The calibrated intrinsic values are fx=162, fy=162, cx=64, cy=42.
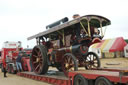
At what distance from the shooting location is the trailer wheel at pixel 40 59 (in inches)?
332

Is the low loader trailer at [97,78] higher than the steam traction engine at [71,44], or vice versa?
the steam traction engine at [71,44]

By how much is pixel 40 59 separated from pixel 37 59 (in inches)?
8.8

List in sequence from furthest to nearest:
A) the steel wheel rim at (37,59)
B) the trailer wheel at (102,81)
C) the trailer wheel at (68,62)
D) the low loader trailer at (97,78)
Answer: the steel wheel rim at (37,59) → the trailer wheel at (68,62) → the trailer wheel at (102,81) → the low loader trailer at (97,78)

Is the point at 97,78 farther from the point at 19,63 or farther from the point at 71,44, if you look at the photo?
the point at 19,63

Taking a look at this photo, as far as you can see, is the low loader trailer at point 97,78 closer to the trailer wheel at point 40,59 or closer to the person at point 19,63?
the trailer wheel at point 40,59

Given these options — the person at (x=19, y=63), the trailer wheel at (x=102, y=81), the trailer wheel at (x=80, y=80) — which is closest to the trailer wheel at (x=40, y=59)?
the person at (x=19, y=63)

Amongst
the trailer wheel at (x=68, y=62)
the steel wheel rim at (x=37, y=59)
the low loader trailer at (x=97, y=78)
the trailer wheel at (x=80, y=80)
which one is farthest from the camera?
the steel wheel rim at (x=37, y=59)

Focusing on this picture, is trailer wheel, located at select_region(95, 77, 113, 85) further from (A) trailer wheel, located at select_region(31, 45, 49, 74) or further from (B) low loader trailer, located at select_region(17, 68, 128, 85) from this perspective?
(A) trailer wheel, located at select_region(31, 45, 49, 74)

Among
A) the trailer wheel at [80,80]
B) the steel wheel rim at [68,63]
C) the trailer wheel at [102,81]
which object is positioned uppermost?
the steel wheel rim at [68,63]

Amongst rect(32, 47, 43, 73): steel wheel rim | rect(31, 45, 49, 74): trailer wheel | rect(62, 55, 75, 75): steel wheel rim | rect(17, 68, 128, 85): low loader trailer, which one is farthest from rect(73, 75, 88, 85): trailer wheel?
rect(32, 47, 43, 73): steel wheel rim

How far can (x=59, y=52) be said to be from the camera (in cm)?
784

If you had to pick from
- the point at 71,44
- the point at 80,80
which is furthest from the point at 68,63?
the point at 80,80

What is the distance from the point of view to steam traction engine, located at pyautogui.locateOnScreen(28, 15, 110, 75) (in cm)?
672

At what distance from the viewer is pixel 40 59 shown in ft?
29.1
